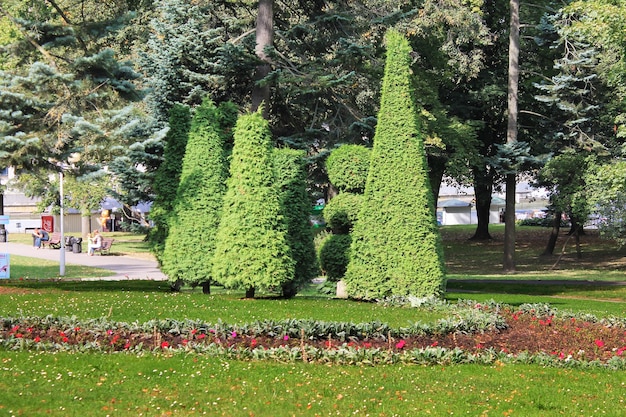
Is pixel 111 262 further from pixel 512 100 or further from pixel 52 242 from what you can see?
pixel 512 100

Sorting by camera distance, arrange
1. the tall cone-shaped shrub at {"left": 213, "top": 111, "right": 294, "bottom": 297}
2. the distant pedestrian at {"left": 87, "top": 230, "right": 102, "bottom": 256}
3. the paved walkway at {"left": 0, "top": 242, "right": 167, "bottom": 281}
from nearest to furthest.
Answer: the tall cone-shaped shrub at {"left": 213, "top": 111, "right": 294, "bottom": 297} → the paved walkway at {"left": 0, "top": 242, "right": 167, "bottom": 281} → the distant pedestrian at {"left": 87, "top": 230, "right": 102, "bottom": 256}

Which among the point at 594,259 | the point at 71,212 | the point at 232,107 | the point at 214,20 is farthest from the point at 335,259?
the point at 71,212

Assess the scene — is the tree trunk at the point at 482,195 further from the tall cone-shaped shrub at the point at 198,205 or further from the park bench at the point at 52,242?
the park bench at the point at 52,242

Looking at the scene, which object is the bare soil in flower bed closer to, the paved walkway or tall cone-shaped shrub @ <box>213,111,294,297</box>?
tall cone-shaped shrub @ <box>213,111,294,297</box>

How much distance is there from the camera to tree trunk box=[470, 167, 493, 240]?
121 ft

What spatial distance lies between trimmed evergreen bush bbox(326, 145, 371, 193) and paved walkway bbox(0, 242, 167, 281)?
31.6ft

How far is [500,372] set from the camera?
9.16 metres

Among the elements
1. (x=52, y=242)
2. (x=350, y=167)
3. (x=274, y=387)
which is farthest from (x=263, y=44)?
(x=52, y=242)

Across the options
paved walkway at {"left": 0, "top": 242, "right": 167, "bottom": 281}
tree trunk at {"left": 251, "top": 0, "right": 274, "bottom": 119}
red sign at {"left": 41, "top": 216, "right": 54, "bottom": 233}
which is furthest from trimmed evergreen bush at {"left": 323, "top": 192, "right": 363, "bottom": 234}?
red sign at {"left": 41, "top": 216, "right": 54, "bottom": 233}

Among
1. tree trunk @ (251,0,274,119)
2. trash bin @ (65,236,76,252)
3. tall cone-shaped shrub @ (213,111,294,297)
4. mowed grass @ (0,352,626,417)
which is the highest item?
Answer: tree trunk @ (251,0,274,119)

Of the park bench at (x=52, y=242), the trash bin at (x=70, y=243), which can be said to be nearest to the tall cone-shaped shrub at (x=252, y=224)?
the trash bin at (x=70, y=243)

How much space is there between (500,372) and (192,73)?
51.5 ft

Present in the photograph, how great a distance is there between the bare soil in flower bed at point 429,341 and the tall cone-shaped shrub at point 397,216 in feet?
9.85

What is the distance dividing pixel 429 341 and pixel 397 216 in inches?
186
